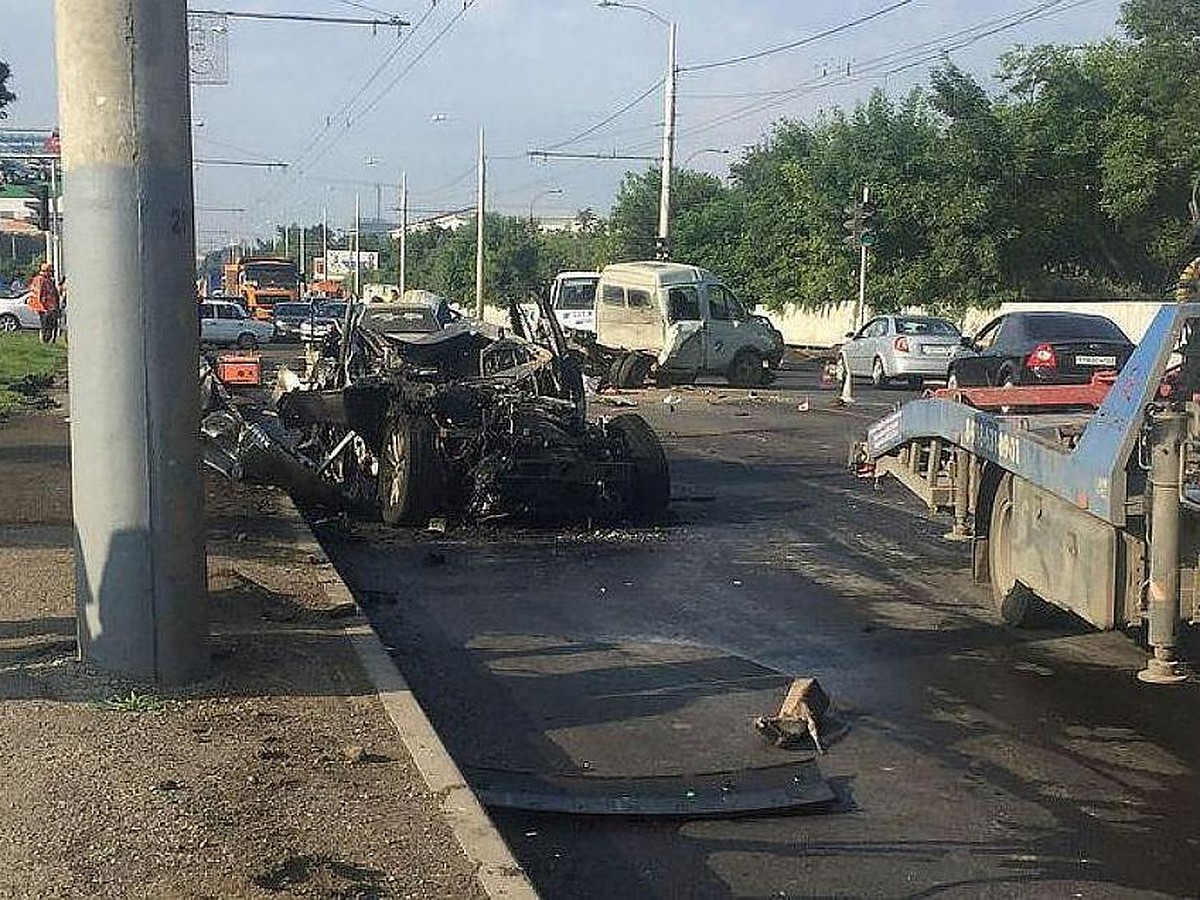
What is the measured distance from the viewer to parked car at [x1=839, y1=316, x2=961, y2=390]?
29.7 meters

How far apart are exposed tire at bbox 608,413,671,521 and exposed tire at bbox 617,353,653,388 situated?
1613 centimetres

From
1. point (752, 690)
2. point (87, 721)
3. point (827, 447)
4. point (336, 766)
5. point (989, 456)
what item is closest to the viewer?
point (336, 766)

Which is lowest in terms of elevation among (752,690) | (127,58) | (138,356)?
(752,690)

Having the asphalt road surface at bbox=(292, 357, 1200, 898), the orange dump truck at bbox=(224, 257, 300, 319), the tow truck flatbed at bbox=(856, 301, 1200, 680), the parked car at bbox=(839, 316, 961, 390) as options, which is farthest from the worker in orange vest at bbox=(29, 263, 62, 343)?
the orange dump truck at bbox=(224, 257, 300, 319)

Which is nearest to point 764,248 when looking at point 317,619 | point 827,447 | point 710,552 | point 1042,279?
point 1042,279

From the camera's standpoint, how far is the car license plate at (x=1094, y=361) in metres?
19.3

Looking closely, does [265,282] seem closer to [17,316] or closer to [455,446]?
[17,316]

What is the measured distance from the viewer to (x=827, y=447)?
731 inches

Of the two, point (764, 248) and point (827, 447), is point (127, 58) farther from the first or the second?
point (764, 248)

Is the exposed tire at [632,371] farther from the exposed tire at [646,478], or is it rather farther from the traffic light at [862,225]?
the exposed tire at [646,478]

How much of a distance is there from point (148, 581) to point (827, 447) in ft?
42.8

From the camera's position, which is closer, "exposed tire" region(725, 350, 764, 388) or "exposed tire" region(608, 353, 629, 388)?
"exposed tire" region(608, 353, 629, 388)

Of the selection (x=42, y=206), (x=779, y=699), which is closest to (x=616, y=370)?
(x=42, y=206)

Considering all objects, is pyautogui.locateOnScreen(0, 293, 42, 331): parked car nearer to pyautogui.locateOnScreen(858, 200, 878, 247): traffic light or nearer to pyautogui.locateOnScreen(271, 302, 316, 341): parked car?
pyautogui.locateOnScreen(271, 302, 316, 341): parked car
